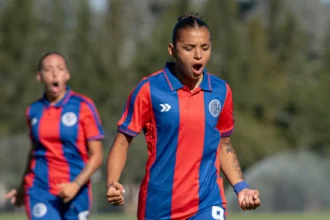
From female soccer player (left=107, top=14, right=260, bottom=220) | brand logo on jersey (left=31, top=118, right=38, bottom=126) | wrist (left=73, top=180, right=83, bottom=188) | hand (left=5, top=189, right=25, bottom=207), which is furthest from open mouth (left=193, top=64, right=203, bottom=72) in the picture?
hand (left=5, top=189, right=25, bottom=207)

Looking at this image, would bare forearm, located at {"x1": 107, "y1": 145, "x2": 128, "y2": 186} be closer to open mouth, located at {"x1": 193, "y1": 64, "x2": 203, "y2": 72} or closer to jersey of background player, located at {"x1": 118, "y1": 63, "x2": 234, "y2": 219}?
jersey of background player, located at {"x1": 118, "y1": 63, "x2": 234, "y2": 219}

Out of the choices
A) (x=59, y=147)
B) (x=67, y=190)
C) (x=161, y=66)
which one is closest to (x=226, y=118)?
(x=67, y=190)

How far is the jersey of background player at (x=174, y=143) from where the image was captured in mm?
6930

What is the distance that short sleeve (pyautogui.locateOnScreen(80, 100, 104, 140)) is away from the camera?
9.44 metres

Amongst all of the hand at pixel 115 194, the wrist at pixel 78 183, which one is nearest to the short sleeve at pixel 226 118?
the hand at pixel 115 194

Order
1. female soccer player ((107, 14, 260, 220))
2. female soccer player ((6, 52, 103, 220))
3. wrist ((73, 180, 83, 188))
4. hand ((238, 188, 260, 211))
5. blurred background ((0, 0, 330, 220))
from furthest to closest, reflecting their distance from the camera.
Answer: blurred background ((0, 0, 330, 220)), female soccer player ((6, 52, 103, 220)), wrist ((73, 180, 83, 188)), female soccer player ((107, 14, 260, 220)), hand ((238, 188, 260, 211))

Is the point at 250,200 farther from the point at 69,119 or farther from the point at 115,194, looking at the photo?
the point at 69,119

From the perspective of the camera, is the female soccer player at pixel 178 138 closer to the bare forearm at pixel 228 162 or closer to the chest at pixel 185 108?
the chest at pixel 185 108

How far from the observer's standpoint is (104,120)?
133 feet

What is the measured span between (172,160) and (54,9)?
4378 cm

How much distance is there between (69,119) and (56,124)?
0.46 feet

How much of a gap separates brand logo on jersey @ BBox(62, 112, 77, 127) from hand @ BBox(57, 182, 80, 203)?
684 mm

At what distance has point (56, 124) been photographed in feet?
30.9

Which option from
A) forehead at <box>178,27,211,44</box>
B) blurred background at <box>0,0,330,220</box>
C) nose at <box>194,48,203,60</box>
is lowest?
blurred background at <box>0,0,330,220</box>
